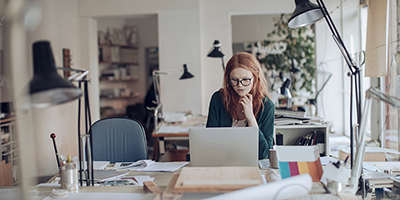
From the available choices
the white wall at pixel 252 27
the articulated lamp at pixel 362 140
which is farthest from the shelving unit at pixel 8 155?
the white wall at pixel 252 27

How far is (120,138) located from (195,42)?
2.81 metres

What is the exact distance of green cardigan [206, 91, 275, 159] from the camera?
2051 mm

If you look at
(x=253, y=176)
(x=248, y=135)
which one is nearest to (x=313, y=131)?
(x=248, y=135)

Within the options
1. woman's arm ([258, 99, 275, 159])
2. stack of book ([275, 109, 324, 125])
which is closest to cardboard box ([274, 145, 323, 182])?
woman's arm ([258, 99, 275, 159])

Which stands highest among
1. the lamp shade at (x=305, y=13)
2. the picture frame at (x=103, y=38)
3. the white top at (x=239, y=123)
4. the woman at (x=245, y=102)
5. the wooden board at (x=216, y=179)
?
the picture frame at (x=103, y=38)

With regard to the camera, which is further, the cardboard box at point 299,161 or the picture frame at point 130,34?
the picture frame at point 130,34

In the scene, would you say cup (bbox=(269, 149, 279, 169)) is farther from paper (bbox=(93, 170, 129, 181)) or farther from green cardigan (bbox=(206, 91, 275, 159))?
paper (bbox=(93, 170, 129, 181))

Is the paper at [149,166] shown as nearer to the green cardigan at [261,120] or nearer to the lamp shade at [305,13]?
the green cardigan at [261,120]

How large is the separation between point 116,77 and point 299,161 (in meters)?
5.85

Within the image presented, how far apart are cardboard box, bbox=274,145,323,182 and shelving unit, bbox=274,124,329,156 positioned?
1.48 meters

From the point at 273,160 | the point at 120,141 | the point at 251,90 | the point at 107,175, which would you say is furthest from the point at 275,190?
the point at 120,141

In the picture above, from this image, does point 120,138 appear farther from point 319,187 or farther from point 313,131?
point 313,131

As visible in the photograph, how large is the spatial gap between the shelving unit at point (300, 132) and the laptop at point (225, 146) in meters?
1.49

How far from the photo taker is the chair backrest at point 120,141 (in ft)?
7.91
